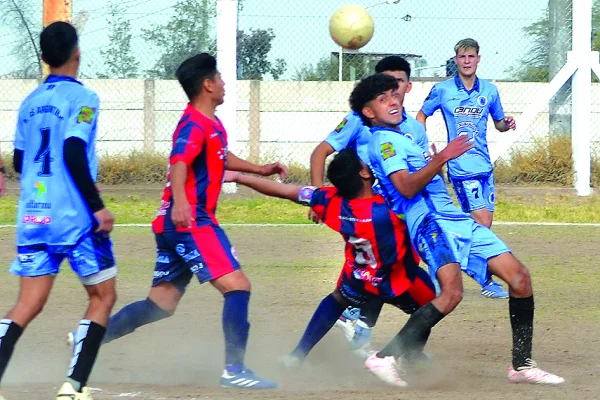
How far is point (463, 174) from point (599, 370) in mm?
3658

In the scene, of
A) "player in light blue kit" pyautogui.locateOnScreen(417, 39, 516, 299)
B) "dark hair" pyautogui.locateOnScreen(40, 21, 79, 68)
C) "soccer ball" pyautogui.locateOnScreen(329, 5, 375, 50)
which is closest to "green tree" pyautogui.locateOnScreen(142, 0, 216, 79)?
"soccer ball" pyautogui.locateOnScreen(329, 5, 375, 50)

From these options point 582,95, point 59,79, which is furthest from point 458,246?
point 582,95

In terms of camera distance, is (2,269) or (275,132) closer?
(2,269)

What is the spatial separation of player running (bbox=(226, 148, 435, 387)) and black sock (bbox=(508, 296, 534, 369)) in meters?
0.46

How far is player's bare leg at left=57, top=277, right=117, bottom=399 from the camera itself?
4.74m

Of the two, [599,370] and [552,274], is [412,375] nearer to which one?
[599,370]

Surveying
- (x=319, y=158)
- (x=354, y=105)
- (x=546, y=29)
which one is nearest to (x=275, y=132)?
(x=546, y=29)

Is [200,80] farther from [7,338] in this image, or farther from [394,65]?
[394,65]

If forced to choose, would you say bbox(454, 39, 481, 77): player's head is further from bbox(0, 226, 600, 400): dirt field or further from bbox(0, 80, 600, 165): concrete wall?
bbox(0, 80, 600, 165): concrete wall

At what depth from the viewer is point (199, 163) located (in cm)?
539

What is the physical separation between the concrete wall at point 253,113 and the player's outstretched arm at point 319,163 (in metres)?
8.72

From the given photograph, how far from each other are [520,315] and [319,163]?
1938 mm

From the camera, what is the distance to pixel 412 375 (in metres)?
5.72

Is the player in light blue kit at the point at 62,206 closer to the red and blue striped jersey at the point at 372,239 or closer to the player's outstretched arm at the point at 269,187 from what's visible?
the player's outstretched arm at the point at 269,187
